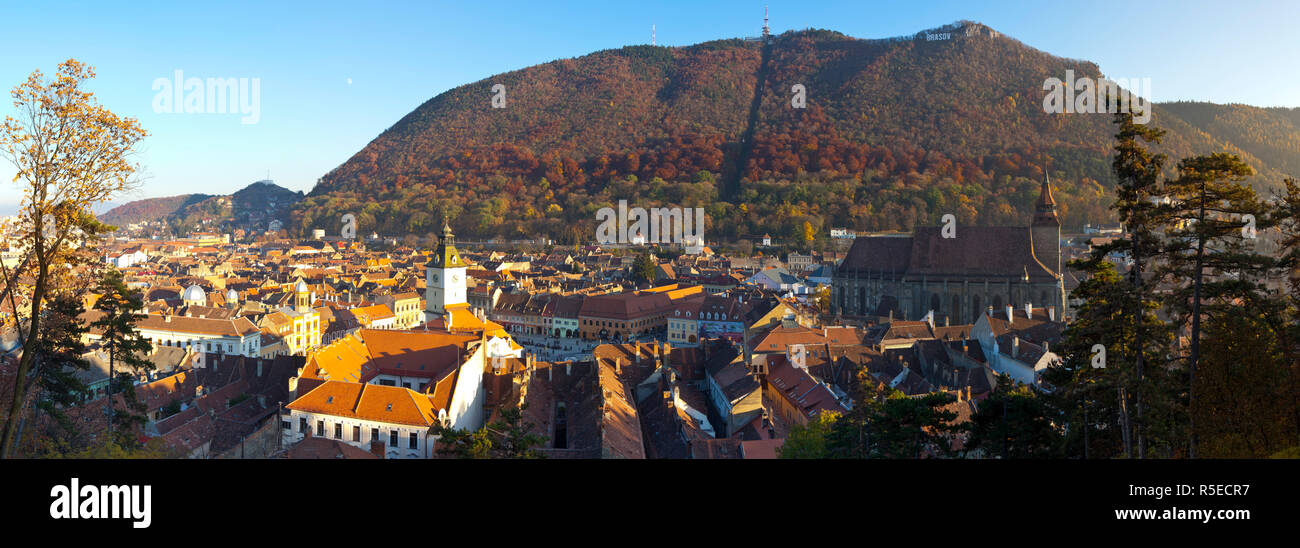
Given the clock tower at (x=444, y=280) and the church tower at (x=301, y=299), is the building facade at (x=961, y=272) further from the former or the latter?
the church tower at (x=301, y=299)

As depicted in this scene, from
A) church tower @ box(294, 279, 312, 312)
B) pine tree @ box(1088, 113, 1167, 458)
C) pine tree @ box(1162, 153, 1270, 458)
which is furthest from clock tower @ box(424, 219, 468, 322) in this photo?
pine tree @ box(1162, 153, 1270, 458)

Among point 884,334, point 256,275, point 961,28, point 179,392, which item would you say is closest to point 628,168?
point 256,275

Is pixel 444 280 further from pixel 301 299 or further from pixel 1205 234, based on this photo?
pixel 1205 234

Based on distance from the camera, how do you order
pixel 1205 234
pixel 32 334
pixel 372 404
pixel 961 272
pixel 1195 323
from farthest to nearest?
1. pixel 961 272
2. pixel 372 404
3. pixel 1195 323
4. pixel 1205 234
5. pixel 32 334

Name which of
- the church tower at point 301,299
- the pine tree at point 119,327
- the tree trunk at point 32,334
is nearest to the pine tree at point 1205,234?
the tree trunk at point 32,334

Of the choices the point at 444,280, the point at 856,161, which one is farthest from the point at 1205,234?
the point at 856,161

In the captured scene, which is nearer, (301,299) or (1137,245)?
(1137,245)
